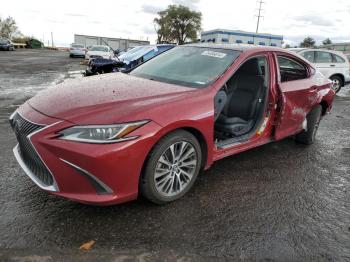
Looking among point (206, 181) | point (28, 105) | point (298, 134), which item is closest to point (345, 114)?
point (298, 134)

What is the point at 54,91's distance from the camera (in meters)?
3.40

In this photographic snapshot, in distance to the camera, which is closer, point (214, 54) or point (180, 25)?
point (214, 54)

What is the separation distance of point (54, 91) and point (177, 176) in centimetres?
159

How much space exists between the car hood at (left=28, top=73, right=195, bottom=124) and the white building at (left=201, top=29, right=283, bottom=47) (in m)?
15.9

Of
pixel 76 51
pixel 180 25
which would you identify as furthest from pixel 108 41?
pixel 180 25

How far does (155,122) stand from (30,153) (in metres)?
1.11

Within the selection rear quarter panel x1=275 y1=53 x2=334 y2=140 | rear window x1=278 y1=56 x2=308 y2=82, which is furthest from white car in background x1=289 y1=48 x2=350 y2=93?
rear window x1=278 y1=56 x2=308 y2=82

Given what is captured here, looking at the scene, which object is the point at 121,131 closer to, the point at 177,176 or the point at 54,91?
the point at 177,176

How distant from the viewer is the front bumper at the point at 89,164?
2.52 m

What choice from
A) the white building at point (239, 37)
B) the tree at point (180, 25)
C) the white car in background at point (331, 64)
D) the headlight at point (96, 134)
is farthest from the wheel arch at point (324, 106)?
the tree at point (180, 25)

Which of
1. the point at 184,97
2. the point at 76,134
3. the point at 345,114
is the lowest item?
the point at 345,114

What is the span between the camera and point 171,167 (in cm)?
307

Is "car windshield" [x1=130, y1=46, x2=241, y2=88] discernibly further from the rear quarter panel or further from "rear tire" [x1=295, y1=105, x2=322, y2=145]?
"rear tire" [x1=295, y1=105, x2=322, y2=145]

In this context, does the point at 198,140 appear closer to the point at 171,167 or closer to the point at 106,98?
the point at 171,167
